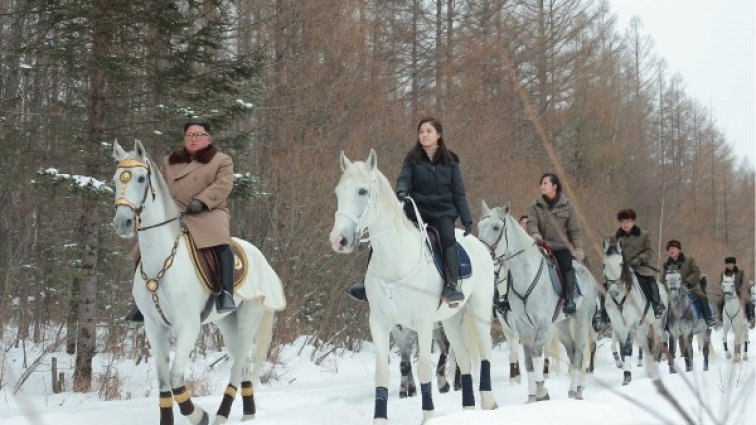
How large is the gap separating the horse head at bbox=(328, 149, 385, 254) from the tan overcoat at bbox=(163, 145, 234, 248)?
1275mm

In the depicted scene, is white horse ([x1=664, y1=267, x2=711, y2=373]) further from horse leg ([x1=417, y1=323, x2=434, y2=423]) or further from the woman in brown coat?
horse leg ([x1=417, y1=323, x2=434, y2=423])

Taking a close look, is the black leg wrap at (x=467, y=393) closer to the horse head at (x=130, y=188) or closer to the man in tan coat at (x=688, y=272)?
the horse head at (x=130, y=188)

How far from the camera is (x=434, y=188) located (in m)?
7.34

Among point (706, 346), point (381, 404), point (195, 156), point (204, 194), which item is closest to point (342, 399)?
point (381, 404)

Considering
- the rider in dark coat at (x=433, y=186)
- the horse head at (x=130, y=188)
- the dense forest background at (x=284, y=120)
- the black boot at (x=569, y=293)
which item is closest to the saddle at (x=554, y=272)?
the black boot at (x=569, y=293)

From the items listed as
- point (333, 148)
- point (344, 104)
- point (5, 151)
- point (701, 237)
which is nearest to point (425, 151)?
point (701, 237)

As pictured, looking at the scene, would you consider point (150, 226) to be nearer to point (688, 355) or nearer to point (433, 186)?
point (433, 186)

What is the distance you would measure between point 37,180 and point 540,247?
23.0 feet

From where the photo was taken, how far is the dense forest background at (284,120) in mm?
11484

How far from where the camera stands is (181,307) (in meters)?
6.49

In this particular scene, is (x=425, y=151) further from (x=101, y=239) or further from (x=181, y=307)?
(x=101, y=239)

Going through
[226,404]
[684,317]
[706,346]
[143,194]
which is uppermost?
[143,194]

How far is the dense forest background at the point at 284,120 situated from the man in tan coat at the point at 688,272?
4.24 feet

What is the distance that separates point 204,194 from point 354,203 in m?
1.59
